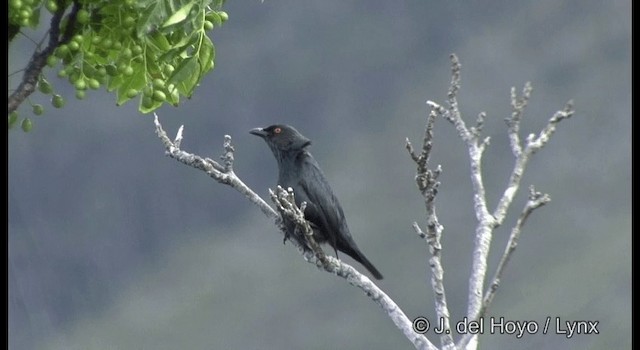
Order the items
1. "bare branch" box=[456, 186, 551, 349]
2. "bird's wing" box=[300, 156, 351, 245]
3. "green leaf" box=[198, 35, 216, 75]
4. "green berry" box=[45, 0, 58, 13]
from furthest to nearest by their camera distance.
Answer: "bird's wing" box=[300, 156, 351, 245] → "bare branch" box=[456, 186, 551, 349] → "green leaf" box=[198, 35, 216, 75] → "green berry" box=[45, 0, 58, 13]

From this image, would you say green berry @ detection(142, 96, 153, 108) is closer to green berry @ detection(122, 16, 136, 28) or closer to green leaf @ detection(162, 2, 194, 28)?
green berry @ detection(122, 16, 136, 28)

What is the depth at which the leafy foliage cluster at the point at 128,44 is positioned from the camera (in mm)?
2762

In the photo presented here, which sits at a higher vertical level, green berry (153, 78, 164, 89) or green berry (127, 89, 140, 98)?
green berry (153, 78, 164, 89)

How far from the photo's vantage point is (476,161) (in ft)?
16.1

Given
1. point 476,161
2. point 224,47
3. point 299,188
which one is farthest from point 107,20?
point 224,47

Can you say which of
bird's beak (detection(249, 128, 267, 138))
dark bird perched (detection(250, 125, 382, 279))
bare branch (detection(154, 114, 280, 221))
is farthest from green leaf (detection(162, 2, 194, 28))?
bird's beak (detection(249, 128, 267, 138))

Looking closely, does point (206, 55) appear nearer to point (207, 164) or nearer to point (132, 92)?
point (132, 92)

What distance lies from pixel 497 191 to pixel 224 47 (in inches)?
307

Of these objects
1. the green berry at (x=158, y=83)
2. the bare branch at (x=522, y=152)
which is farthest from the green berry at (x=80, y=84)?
the bare branch at (x=522, y=152)

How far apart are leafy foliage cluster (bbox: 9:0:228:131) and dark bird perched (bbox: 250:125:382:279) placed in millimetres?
3938

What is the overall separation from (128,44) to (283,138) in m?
4.64

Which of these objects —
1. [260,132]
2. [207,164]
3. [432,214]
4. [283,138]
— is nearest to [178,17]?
[432,214]

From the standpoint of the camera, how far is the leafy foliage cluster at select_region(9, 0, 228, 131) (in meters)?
2.76
